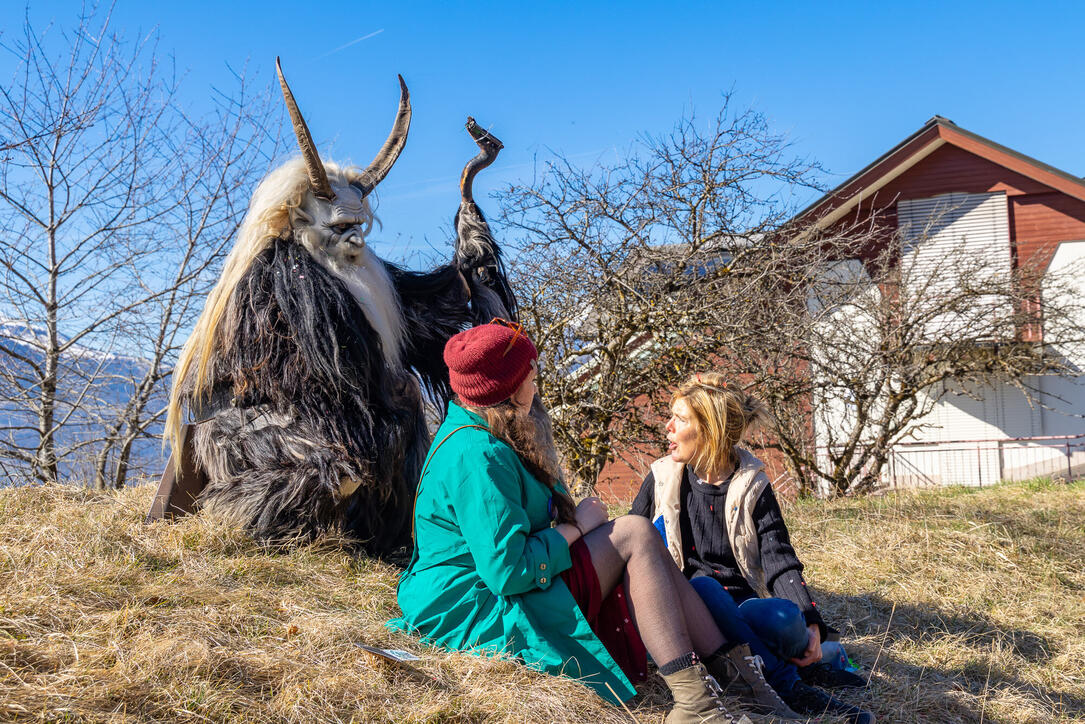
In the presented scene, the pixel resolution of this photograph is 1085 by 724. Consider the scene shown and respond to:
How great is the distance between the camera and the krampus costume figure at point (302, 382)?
3.59 meters

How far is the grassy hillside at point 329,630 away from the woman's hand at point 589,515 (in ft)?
1.44

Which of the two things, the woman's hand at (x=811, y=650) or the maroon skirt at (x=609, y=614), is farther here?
the woman's hand at (x=811, y=650)

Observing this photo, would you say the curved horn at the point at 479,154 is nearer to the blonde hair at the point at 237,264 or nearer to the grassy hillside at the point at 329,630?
the blonde hair at the point at 237,264

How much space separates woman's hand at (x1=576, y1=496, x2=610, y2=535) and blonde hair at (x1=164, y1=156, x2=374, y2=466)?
178 cm

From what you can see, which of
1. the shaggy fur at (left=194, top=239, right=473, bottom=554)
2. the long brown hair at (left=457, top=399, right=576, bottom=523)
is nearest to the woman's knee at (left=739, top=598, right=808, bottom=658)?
the long brown hair at (left=457, top=399, right=576, bottom=523)

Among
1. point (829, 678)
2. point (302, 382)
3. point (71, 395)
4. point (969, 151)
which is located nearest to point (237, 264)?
point (302, 382)

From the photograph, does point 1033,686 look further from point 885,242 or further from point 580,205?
point 885,242

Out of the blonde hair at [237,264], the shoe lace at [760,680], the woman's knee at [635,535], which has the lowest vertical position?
the shoe lace at [760,680]

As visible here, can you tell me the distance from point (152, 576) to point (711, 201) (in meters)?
5.35

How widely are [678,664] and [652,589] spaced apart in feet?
0.69

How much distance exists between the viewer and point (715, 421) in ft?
10.9

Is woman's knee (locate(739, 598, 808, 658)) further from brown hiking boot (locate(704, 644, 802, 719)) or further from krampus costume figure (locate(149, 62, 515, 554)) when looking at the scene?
krampus costume figure (locate(149, 62, 515, 554))

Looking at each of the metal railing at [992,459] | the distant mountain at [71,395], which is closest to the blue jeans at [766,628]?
the distant mountain at [71,395]

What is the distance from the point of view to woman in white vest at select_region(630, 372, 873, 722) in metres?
2.77
